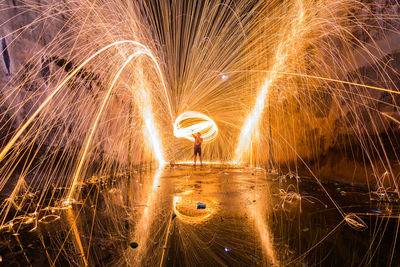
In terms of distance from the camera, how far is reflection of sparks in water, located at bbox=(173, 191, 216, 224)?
3.59 m

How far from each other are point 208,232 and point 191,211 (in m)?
0.98

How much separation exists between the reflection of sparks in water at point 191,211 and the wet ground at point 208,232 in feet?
0.05

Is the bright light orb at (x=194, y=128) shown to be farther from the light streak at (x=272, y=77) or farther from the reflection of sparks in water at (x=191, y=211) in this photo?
the reflection of sparks in water at (x=191, y=211)

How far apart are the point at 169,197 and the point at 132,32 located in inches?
270

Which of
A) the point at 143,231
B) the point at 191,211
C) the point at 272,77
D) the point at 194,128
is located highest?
the point at 272,77

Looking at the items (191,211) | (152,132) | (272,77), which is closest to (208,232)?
(191,211)

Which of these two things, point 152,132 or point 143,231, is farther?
point 152,132

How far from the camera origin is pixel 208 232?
3064mm

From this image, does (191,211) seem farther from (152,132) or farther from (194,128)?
(194,128)

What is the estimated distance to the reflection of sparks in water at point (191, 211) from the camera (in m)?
3.59

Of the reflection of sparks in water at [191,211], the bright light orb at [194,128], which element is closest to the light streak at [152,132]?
the bright light orb at [194,128]

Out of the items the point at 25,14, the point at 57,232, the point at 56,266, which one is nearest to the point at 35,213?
the point at 57,232

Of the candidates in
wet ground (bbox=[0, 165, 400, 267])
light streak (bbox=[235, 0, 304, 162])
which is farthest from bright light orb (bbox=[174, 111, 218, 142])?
wet ground (bbox=[0, 165, 400, 267])

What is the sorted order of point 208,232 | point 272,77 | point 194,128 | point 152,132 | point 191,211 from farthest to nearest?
point 194,128, point 152,132, point 272,77, point 191,211, point 208,232
